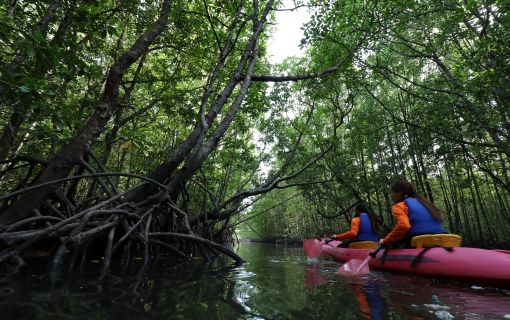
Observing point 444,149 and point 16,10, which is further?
point 444,149

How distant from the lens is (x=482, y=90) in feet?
19.9

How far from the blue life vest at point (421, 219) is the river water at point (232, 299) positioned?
29.4 inches

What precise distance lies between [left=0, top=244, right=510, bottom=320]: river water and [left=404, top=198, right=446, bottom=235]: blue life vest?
746 mm

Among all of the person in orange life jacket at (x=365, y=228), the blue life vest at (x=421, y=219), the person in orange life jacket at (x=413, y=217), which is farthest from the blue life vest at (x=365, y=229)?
the blue life vest at (x=421, y=219)

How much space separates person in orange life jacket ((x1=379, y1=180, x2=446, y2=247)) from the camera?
152 inches

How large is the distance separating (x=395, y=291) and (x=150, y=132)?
10082mm

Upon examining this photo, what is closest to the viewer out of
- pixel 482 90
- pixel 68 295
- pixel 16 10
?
pixel 68 295

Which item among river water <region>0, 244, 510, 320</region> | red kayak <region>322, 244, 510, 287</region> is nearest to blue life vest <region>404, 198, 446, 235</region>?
red kayak <region>322, 244, 510, 287</region>

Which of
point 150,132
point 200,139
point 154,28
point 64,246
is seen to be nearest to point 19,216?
point 64,246

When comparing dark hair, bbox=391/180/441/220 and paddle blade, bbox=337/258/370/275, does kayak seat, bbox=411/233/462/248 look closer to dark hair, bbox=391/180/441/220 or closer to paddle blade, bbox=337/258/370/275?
dark hair, bbox=391/180/441/220

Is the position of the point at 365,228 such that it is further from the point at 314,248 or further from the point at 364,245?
the point at 314,248

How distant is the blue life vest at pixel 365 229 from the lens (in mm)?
5918

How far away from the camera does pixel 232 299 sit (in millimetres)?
2324

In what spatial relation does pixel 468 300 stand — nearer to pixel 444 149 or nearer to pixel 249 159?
pixel 444 149
